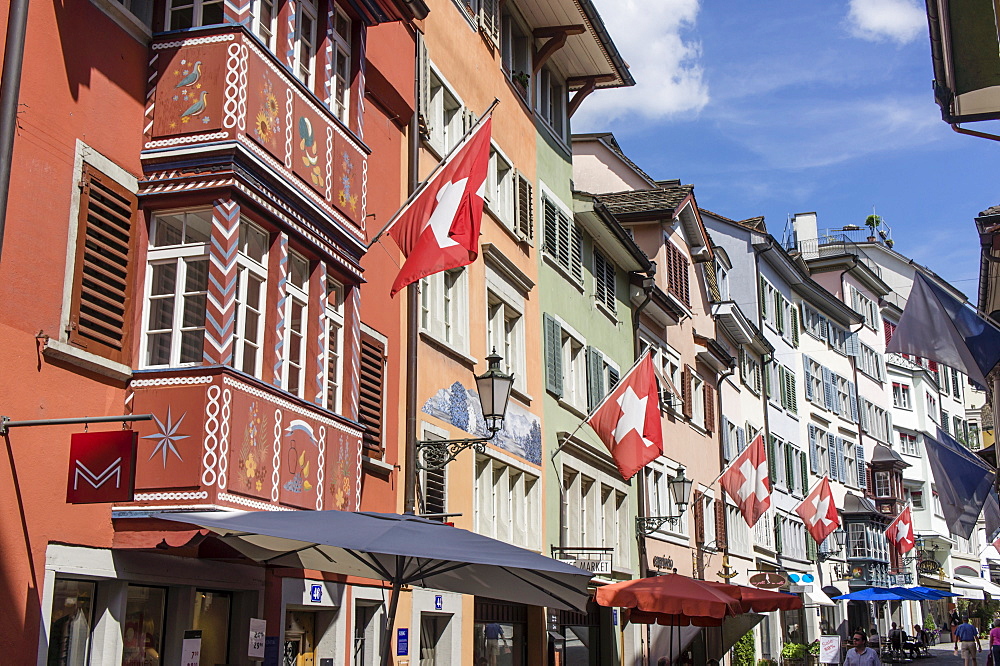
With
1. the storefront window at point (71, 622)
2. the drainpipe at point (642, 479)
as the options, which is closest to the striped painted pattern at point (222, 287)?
the storefront window at point (71, 622)

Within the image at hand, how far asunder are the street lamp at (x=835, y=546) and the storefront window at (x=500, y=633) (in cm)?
2936

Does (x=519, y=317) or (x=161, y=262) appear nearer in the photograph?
(x=161, y=262)

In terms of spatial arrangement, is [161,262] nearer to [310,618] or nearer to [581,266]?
[310,618]

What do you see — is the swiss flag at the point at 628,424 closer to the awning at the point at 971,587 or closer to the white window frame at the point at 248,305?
the white window frame at the point at 248,305

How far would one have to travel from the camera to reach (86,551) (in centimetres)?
939

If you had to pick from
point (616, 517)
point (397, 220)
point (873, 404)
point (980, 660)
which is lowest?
point (980, 660)

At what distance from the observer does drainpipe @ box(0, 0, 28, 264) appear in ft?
28.3

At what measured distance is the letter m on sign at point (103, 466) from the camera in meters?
8.62

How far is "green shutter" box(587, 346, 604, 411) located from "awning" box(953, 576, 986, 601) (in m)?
46.9

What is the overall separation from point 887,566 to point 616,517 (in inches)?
1350

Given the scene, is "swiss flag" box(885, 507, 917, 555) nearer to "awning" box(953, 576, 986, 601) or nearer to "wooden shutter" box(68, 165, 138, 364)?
"awning" box(953, 576, 986, 601)

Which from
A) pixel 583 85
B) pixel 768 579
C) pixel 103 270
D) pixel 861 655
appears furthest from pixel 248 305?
pixel 768 579

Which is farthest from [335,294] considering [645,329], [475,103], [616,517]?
[645,329]

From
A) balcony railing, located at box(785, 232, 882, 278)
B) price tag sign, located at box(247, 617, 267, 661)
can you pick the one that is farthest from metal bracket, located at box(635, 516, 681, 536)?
balcony railing, located at box(785, 232, 882, 278)
